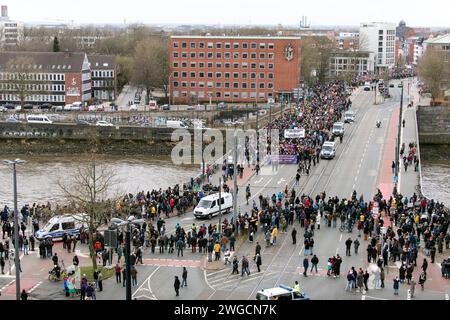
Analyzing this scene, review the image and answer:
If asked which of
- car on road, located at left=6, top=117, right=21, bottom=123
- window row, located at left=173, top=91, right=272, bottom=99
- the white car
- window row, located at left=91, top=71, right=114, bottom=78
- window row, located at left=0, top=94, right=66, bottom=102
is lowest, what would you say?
the white car

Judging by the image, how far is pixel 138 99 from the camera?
10806cm

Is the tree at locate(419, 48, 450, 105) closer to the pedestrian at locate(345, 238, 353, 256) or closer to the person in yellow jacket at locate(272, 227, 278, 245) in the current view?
the person in yellow jacket at locate(272, 227, 278, 245)

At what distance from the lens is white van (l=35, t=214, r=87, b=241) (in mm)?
34312

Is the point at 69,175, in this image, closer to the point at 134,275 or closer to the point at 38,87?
the point at 134,275

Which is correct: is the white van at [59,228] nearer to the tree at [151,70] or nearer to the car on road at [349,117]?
the car on road at [349,117]

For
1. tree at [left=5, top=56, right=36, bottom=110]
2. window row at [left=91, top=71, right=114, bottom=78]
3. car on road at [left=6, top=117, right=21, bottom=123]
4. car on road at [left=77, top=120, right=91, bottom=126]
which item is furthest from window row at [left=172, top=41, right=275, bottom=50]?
car on road at [left=6, top=117, right=21, bottom=123]

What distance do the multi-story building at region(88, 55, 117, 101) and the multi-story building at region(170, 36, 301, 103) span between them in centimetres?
1025

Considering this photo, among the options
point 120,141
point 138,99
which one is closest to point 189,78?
point 138,99

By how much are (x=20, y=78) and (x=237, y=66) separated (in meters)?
27.4

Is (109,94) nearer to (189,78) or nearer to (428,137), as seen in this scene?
(189,78)

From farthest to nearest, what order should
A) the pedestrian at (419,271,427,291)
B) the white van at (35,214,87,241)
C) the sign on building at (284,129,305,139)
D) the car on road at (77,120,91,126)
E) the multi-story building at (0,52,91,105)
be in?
the multi-story building at (0,52,91,105) → the car on road at (77,120,91,126) → the sign on building at (284,129,305,139) → the white van at (35,214,87,241) → the pedestrian at (419,271,427,291)

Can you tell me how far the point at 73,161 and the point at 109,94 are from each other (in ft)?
141

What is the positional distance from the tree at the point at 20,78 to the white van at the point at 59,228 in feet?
206

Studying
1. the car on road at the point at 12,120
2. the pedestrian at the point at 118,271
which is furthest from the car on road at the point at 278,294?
the car on road at the point at 12,120
